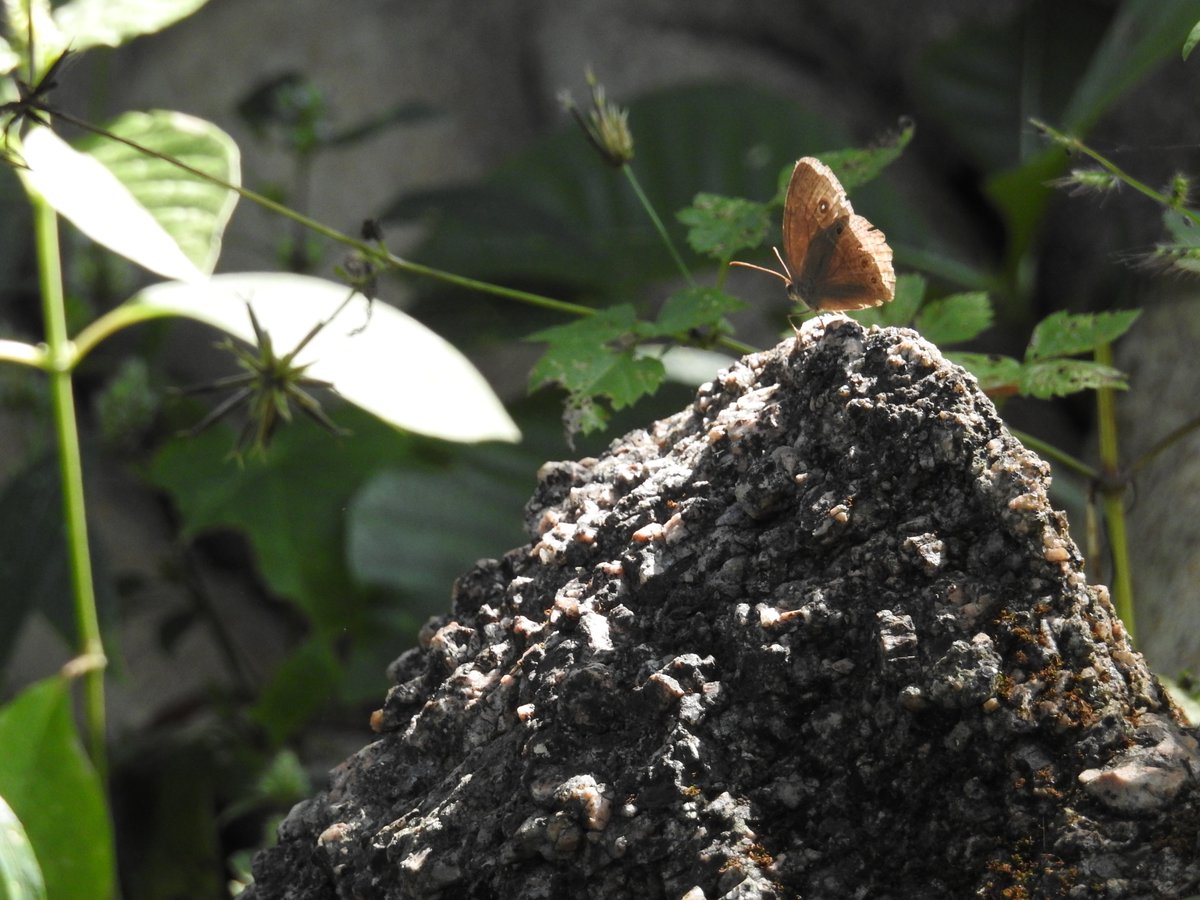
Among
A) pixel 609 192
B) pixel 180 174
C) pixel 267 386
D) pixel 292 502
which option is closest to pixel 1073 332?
pixel 267 386

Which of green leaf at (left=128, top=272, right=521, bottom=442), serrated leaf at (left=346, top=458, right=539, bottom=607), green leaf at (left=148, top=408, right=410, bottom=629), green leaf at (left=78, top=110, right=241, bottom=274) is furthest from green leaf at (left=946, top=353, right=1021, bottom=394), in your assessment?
green leaf at (left=148, top=408, right=410, bottom=629)

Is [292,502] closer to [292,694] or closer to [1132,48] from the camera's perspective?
[292,694]

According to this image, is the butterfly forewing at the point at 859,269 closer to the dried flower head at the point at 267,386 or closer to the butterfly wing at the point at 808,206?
the butterfly wing at the point at 808,206

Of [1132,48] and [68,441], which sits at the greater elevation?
[1132,48]

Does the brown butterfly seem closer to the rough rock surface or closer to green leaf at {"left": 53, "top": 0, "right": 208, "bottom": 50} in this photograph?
the rough rock surface

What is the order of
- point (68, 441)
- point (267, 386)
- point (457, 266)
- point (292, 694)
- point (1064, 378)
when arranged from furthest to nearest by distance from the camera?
point (457, 266), point (292, 694), point (68, 441), point (267, 386), point (1064, 378)
